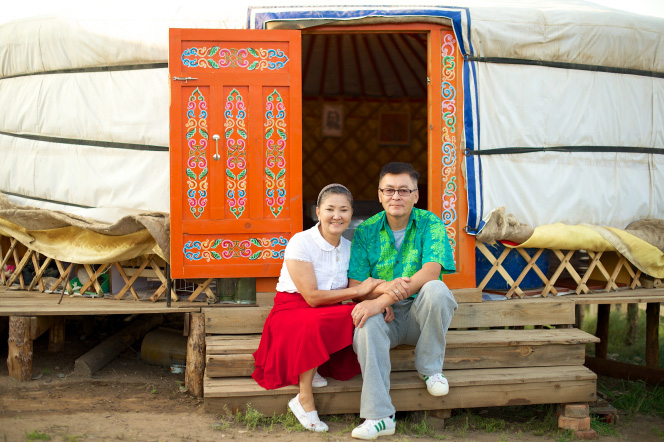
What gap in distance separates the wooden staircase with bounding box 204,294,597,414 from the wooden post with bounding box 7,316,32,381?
98 cm

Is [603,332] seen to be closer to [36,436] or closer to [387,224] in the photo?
[387,224]

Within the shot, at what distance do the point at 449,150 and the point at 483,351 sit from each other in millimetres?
1054

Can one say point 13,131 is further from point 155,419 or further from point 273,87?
point 155,419

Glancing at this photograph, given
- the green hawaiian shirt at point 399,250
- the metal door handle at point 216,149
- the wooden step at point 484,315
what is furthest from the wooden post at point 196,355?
the green hawaiian shirt at point 399,250

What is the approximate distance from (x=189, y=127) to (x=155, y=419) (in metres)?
1.38

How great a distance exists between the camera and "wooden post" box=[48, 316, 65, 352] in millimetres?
3889

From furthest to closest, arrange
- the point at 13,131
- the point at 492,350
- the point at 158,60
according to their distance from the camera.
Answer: the point at 13,131, the point at 158,60, the point at 492,350

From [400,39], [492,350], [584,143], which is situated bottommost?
[492,350]

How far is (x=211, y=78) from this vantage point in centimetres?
315

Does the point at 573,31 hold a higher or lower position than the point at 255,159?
higher

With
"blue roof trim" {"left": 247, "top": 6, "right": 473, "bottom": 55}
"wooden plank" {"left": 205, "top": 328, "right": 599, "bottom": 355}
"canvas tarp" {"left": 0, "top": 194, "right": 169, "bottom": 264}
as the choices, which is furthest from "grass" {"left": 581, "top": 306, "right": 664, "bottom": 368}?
"canvas tarp" {"left": 0, "top": 194, "right": 169, "bottom": 264}

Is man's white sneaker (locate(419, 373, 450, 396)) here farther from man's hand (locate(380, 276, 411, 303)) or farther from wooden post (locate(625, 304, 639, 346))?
wooden post (locate(625, 304, 639, 346))

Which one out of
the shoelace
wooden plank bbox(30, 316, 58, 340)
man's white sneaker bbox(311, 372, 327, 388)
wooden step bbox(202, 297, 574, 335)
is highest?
wooden step bbox(202, 297, 574, 335)

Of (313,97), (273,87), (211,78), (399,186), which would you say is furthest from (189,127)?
(313,97)
